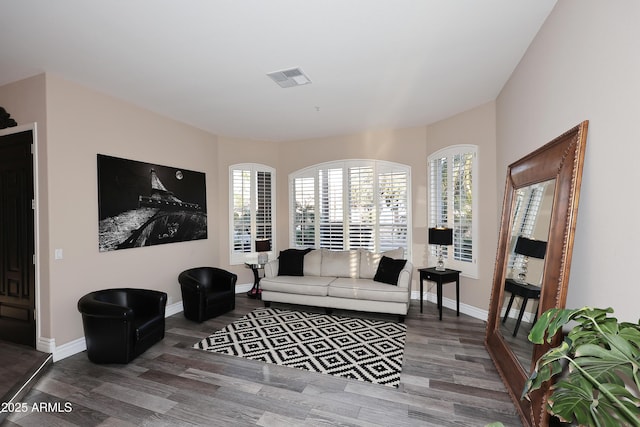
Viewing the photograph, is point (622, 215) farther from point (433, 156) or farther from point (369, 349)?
point (433, 156)

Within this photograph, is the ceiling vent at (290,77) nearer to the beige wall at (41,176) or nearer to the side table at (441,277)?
the beige wall at (41,176)

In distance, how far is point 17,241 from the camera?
136 inches

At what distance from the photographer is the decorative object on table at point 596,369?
953 millimetres

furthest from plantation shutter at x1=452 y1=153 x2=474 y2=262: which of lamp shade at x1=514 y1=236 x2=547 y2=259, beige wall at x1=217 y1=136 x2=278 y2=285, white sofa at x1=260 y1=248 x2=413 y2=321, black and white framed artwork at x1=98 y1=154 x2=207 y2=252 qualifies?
black and white framed artwork at x1=98 y1=154 x2=207 y2=252

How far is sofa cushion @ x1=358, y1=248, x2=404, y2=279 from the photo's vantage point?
500cm

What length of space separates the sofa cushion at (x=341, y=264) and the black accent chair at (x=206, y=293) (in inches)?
63.6

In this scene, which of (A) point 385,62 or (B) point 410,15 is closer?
(B) point 410,15

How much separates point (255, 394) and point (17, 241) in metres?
3.38

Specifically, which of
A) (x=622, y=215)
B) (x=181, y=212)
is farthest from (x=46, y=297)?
(x=622, y=215)

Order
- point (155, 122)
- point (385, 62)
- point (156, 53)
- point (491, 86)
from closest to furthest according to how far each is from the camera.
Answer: point (156, 53)
point (385, 62)
point (491, 86)
point (155, 122)

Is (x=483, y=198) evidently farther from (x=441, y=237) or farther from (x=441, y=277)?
(x=441, y=277)

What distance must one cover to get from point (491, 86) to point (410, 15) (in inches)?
77.3

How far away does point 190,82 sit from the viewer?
3506 mm

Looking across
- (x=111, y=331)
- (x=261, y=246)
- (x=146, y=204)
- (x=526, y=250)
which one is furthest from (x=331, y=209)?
(x=111, y=331)
